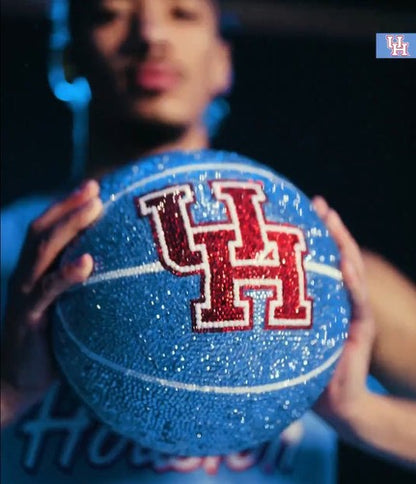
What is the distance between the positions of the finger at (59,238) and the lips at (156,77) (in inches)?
14.1

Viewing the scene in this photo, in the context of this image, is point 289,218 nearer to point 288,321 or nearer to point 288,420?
point 288,321

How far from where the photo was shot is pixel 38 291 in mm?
864

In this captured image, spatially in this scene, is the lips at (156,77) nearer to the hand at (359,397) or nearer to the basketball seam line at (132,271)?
the hand at (359,397)

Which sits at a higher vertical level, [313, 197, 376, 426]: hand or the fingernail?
the fingernail

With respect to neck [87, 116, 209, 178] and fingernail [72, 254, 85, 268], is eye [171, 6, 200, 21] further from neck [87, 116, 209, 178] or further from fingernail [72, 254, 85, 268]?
fingernail [72, 254, 85, 268]

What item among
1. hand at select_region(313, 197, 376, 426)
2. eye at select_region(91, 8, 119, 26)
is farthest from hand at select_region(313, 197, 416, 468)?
eye at select_region(91, 8, 119, 26)

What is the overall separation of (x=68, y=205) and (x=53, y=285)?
0.36 feet

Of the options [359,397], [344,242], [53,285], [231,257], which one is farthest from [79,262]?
[359,397]

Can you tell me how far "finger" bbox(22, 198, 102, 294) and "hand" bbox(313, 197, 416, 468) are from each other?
1.16 ft

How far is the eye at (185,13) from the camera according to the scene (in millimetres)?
1117

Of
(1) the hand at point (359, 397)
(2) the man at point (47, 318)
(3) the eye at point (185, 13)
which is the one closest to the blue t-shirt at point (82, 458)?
(2) the man at point (47, 318)

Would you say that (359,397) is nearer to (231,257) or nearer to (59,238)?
(231,257)

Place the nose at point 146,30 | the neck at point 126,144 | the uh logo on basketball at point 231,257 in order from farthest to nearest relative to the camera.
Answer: the neck at point 126,144 → the nose at point 146,30 → the uh logo on basketball at point 231,257

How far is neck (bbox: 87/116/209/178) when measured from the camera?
1.19 meters
